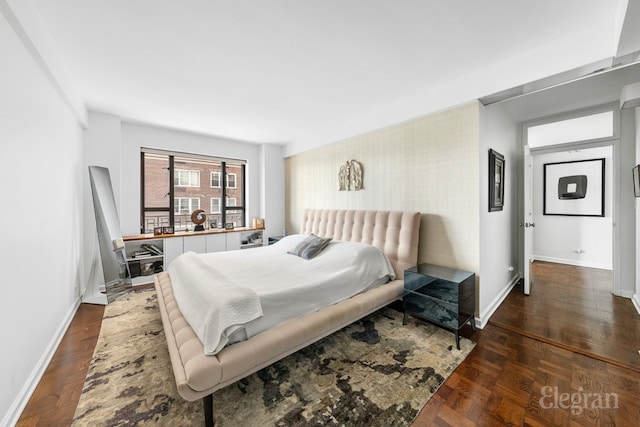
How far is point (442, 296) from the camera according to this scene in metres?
2.36

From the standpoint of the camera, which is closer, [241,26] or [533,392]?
[533,392]

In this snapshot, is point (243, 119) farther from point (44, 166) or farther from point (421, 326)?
point (421, 326)

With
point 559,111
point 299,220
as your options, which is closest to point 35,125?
point 299,220

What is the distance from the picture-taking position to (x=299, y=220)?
5.04 metres

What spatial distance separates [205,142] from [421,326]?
4.57m

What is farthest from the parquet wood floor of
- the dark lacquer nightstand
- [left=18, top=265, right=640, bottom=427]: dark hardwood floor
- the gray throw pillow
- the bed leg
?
the bed leg

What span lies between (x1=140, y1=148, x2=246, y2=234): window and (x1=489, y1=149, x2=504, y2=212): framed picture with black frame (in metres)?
4.33

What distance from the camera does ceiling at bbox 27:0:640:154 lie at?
1.69m

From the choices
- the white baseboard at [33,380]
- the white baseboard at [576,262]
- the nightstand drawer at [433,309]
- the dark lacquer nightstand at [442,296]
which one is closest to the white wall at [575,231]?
the white baseboard at [576,262]

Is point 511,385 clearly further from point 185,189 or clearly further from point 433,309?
point 185,189

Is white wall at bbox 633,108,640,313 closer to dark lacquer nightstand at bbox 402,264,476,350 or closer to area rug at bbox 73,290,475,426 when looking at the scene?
dark lacquer nightstand at bbox 402,264,476,350

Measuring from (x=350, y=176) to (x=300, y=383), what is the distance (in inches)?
111

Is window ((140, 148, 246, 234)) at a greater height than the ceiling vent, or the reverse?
the ceiling vent

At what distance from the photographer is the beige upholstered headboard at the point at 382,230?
294 centimetres
